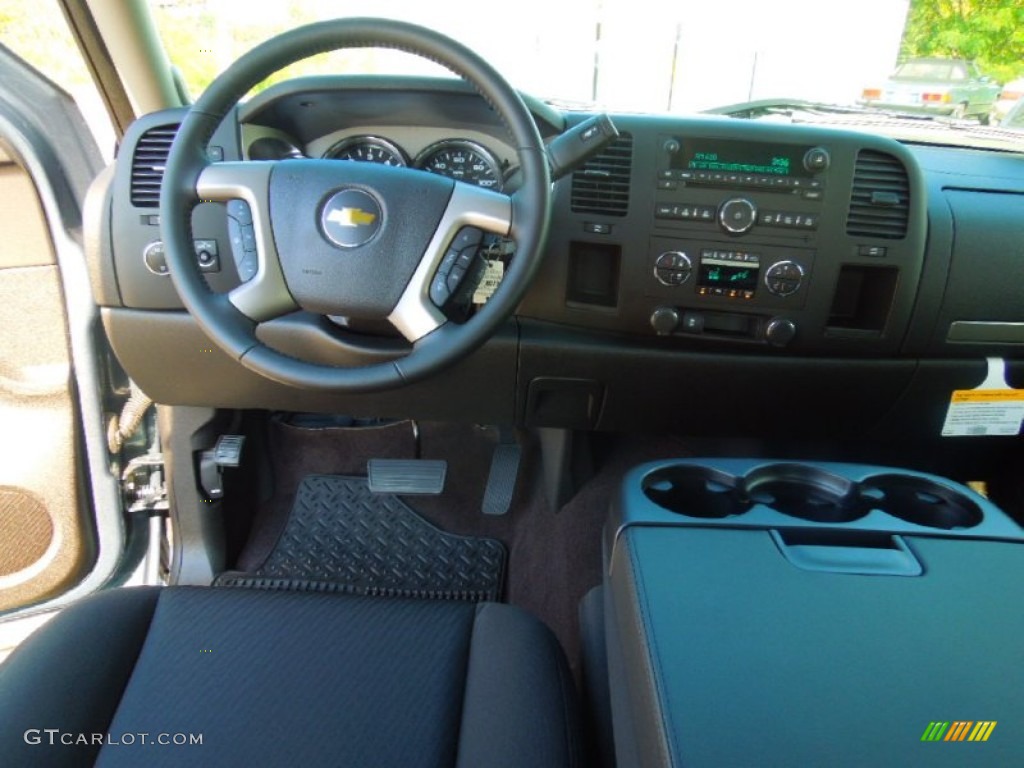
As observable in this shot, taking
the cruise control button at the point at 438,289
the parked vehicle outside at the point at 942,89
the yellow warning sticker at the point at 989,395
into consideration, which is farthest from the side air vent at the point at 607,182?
the parked vehicle outside at the point at 942,89

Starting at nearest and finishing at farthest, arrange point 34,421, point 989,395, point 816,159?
point 816,159 < point 989,395 < point 34,421

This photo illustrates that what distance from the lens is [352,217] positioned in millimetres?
1075

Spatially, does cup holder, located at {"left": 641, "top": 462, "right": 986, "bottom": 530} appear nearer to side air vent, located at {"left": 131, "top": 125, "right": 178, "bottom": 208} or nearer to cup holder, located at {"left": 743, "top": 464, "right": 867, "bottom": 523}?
cup holder, located at {"left": 743, "top": 464, "right": 867, "bottom": 523}

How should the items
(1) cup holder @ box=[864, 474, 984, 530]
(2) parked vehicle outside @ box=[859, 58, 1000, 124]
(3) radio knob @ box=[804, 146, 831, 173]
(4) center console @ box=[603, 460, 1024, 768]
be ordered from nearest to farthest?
(4) center console @ box=[603, 460, 1024, 768], (1) cup holder @ box=[864, 474, 984, 530], (3) radio knob @ box=[804, 146, 831, 173], (2) parked vehicle outside @ box=[859, 58, 1000, 124]

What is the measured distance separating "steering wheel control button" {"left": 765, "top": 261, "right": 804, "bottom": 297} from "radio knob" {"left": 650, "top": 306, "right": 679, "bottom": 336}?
18 centimetres

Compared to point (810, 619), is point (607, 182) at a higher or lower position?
higher

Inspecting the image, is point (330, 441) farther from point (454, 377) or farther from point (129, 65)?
point (129, 65)

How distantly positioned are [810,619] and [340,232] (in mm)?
830

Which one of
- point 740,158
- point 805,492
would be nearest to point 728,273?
point 740,158

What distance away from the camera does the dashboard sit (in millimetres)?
1263

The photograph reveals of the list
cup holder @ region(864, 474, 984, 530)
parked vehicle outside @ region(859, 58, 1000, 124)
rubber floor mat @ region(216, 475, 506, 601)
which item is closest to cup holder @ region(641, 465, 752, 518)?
cup holder @ region(864, 474, 984, 530)

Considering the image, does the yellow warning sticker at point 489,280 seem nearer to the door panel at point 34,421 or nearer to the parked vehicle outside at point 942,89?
the door panel at point 34,421

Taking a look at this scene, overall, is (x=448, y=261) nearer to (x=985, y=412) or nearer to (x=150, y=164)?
(x=150, y=164)

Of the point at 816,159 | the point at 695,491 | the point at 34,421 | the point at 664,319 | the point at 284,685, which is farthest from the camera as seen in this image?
the point at 34,421
